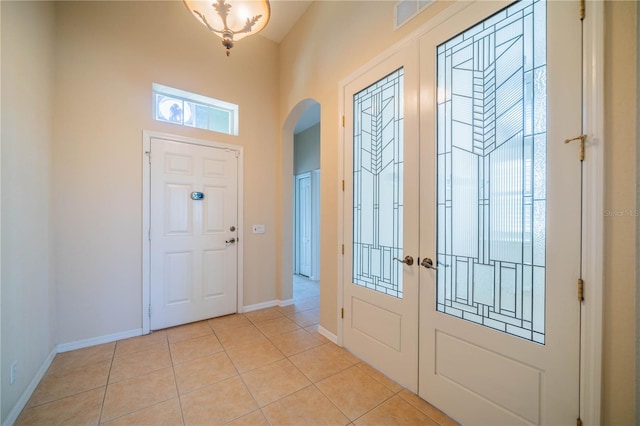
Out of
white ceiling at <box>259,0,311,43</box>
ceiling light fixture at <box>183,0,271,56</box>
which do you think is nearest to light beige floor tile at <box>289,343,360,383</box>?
ceiling light fixture at <box>183,0,271,56</box>

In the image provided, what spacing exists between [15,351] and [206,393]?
1281 millimetres

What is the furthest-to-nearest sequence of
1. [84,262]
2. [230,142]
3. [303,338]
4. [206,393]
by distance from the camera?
[230,142] < [303,338] < [84,262] < [206,393]

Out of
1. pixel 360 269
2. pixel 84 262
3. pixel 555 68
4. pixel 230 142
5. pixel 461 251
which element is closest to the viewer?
pixel 555 68

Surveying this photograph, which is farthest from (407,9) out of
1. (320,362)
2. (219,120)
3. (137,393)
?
(137,393)

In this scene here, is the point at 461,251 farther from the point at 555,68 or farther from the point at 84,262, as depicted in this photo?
the point at 84,262

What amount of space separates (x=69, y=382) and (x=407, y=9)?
13.1 ft

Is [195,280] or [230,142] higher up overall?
[230,142]

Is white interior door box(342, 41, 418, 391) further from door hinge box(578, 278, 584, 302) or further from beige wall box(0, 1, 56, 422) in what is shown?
beige wall box(0, 1, 56, 422)

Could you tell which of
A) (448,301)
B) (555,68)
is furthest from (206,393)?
(555,68)

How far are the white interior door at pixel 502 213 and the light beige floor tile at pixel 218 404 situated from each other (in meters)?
1.30

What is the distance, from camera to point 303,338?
2.72 meters

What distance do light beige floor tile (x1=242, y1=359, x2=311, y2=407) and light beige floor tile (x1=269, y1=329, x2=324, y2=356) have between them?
8.9 inches

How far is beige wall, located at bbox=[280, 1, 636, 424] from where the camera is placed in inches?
41.7

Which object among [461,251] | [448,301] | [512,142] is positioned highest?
[512,142]
